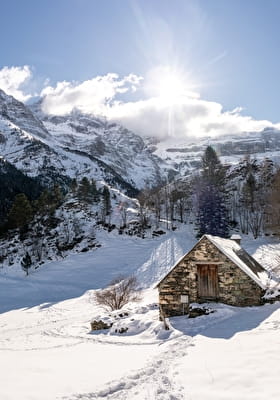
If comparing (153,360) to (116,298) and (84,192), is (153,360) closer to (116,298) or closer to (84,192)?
(116,298)

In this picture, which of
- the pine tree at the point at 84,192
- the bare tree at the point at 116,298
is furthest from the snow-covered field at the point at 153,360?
the pine tree at the point at 84,192

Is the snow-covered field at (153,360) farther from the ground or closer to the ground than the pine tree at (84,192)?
closer to the ground

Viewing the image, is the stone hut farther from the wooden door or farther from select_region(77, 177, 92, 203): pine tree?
select_region(77, 177, 92, 203): pine tree

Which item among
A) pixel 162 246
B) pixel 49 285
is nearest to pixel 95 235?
pixel 162 246

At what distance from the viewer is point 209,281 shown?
20281mm

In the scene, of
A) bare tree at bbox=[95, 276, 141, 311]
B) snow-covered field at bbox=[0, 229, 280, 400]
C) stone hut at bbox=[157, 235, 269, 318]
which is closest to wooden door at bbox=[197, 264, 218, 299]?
stone hut at bbox=[157, 235, 269, 318]

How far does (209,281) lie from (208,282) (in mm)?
85

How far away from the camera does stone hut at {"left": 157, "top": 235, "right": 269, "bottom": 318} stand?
63.9 ft

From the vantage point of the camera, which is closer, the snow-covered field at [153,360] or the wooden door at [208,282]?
the snow-covered field at [153,360]

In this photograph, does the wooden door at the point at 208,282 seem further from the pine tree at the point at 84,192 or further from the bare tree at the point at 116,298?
the pine tree at the point at 84,192

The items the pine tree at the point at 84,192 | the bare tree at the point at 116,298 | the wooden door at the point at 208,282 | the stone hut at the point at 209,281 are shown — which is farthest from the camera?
the pine tree at the point at 84,192

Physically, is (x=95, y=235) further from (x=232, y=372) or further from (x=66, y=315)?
(x=232, y=372)

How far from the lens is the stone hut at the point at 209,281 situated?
63.9ft

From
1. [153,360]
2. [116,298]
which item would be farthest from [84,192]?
[153,360]
